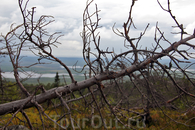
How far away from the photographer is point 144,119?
6.56 meters

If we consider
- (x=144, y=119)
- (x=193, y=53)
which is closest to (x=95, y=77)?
(x=193, y=53)

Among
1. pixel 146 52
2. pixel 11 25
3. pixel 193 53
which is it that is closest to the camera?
pixel 193 53

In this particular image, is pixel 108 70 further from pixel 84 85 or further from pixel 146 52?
pixel 146 52

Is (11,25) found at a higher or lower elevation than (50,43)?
higher

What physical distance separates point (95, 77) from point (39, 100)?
1.06 m

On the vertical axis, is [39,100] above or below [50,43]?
below

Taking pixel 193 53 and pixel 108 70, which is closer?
pixel 193 53

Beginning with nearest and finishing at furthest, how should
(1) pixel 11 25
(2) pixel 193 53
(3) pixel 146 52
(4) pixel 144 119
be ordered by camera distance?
(2) pixel 193 53, (3) pixel 146 52, (1) pixel 11 25, (4) pixel 144 119

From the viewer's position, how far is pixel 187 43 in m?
2.41

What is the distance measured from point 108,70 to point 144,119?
513 centimetres

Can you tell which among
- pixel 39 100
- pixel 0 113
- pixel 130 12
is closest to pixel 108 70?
pixel 130 12

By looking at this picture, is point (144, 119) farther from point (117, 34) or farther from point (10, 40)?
point (10, 40)

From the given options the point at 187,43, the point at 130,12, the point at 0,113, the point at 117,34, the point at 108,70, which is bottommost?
the point at 0,113

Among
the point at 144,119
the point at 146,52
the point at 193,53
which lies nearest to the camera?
the point at 193,53
